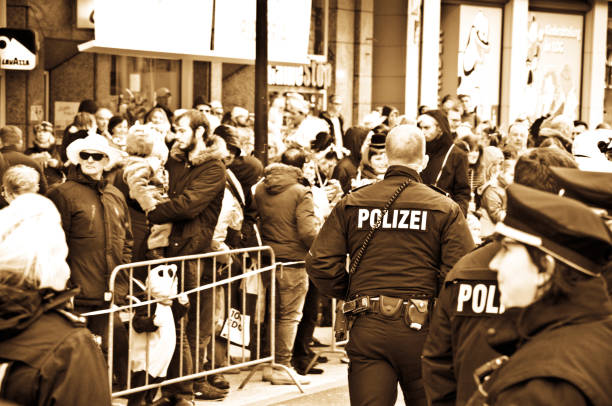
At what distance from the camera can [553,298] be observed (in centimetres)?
283

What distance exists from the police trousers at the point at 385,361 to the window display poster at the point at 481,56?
1883 cm

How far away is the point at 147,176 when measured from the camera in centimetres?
791

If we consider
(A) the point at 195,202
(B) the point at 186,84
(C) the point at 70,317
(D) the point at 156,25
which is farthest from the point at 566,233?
(B) the point at 186,84

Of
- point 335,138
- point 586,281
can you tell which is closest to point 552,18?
point 335,138

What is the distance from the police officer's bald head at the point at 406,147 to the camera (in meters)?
5.89

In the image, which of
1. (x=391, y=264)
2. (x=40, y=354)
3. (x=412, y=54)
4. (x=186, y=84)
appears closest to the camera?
(x=40, y=354)

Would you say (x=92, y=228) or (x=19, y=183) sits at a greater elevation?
(x=19, y=183)

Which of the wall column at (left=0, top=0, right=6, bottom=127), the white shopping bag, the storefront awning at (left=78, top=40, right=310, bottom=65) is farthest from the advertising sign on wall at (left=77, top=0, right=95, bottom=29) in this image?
the white shopping bag

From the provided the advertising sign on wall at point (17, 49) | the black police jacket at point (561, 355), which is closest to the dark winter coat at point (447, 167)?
the advertising sign on wall at point (17, 49)

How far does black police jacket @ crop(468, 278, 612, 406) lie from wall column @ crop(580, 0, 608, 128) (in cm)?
2532

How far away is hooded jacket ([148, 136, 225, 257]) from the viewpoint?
26.0 feet

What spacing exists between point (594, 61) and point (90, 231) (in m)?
22.6

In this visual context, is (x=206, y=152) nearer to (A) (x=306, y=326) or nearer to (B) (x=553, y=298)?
(A) (x=306, y=326)

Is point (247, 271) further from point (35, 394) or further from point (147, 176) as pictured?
point (35, 394)
